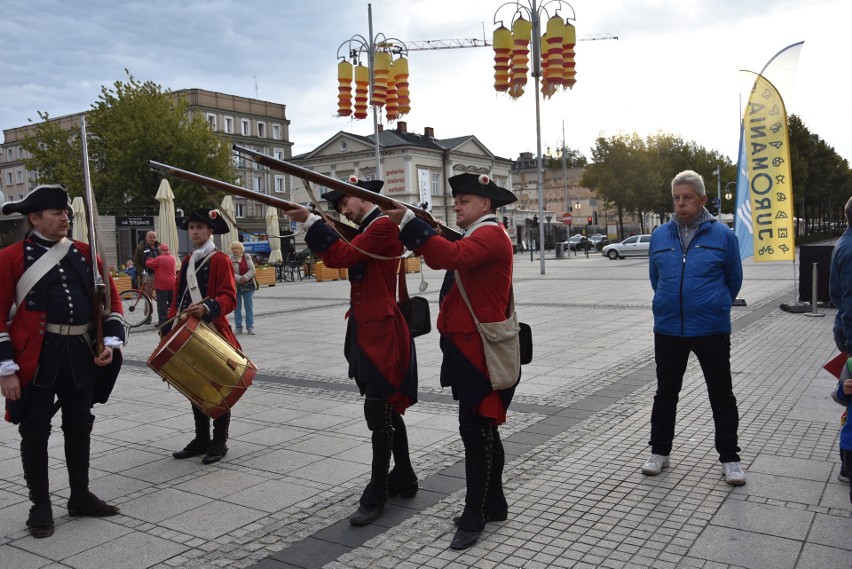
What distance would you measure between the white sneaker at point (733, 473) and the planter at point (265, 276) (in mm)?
23704

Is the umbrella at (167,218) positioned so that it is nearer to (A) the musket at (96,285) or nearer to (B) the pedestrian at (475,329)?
(A) the musket at (96,285)

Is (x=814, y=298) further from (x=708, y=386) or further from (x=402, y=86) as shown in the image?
(x=402, y=86)

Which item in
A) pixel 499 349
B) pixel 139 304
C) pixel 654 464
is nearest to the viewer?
pixel 499 349

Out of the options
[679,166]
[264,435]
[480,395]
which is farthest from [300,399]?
[679,166]

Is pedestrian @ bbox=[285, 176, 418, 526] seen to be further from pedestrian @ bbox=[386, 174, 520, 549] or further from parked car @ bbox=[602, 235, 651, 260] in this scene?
parked car @ bbox=[602, 235, 651, 260]

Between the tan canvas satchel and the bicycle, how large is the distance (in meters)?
12.0

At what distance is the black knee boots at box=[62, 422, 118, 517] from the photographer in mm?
4375

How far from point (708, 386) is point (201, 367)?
3.31 m

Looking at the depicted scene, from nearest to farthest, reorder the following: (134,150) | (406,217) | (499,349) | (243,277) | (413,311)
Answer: (406,217)
(499,349)
(413,311)
(243,277)
(134,150)

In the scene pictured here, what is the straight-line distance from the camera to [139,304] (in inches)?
613

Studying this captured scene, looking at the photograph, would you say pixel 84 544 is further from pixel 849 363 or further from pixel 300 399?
pixel 849 363

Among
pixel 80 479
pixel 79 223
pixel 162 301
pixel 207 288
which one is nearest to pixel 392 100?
pixel 79 223

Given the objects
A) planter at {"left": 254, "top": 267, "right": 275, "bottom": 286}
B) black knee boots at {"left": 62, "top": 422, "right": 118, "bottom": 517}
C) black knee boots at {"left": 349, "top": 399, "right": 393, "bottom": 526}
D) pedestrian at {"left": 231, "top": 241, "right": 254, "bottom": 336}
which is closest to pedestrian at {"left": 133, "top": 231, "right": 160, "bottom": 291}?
pedestrian at {"left": 231, "top": 241, "right": 254, "bottom": 336}

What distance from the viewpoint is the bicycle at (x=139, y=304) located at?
583 inches
